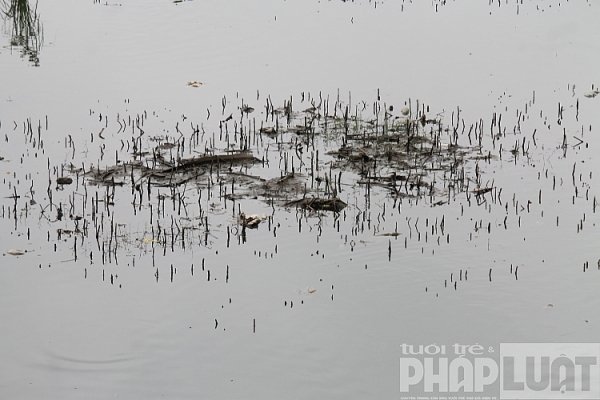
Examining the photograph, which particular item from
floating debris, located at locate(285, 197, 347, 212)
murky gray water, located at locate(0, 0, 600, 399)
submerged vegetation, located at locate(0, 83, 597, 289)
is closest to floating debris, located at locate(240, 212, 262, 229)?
submerged vegetation, located at locate(0, 83, 597, 289)

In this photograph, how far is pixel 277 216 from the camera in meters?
8.17

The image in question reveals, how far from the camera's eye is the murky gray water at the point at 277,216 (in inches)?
229

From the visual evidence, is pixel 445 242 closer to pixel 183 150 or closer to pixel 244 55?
pixel 183 150

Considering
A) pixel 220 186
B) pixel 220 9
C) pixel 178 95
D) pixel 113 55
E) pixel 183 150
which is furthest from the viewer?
pixel 220 9

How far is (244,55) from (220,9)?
350 centimetres

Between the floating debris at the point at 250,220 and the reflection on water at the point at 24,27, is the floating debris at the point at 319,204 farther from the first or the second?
the reflection on water at the point at 24,27

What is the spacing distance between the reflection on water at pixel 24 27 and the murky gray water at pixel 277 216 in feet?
0.46

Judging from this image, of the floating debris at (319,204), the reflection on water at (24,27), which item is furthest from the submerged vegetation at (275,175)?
the reflection on water at (24,27)

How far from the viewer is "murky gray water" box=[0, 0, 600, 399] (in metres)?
5.82

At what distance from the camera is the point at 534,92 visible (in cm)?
1245

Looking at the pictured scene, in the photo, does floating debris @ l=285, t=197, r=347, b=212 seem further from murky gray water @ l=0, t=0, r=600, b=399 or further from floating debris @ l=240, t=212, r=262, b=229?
floating debris @ l=240, t=212, r=262, b=229

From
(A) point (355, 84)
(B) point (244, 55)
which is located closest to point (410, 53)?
(A) point (355, 84)

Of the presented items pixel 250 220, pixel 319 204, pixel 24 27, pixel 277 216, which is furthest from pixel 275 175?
pixel 24 27

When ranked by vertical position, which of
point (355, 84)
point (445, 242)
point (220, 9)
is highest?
point (220, 9)
